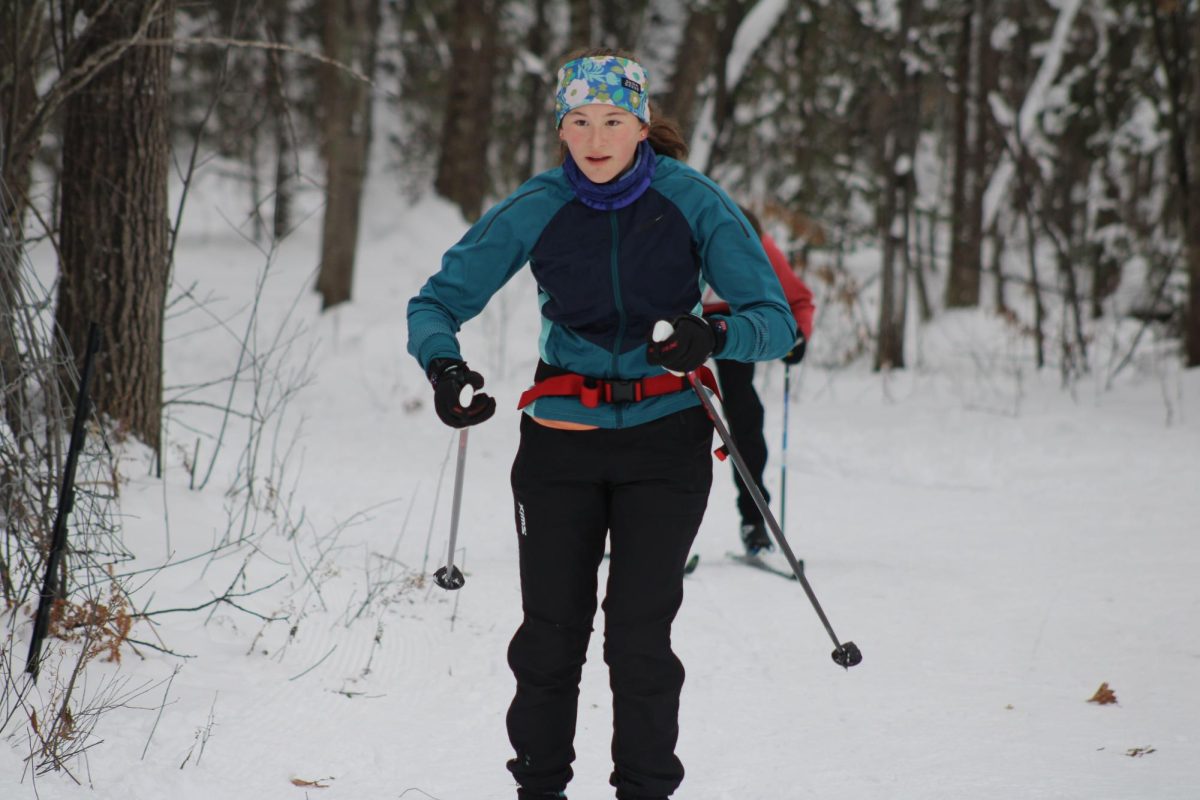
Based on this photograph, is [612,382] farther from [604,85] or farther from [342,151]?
[342,151]

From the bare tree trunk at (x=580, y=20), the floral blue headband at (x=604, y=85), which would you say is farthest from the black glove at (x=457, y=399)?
the bare tree trunk at (x=580, y=20)

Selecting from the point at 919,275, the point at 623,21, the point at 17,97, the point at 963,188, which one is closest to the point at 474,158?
the point at 919,275

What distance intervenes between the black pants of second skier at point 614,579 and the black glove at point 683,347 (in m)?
0.30

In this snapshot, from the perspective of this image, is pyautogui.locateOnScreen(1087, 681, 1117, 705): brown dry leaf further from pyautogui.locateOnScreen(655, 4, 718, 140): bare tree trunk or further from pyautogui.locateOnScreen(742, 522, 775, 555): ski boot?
pyautogui.locateOnScreen(655, 4, 718, 140): bare tree trunk

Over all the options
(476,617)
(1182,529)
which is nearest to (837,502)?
(1182,529)

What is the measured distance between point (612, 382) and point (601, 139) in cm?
59

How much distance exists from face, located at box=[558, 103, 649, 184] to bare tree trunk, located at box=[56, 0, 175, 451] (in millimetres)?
3388

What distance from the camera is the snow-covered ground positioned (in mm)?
3242

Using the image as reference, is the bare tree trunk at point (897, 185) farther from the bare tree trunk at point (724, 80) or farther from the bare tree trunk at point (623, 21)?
the bare tree trunk at point (623, 21)

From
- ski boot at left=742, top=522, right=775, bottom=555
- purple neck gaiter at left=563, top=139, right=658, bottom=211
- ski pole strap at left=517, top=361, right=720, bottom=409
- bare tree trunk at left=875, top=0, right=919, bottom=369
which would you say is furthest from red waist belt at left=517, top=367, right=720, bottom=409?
bare tree trunk at left=875, top=0, right=919, bottom=369

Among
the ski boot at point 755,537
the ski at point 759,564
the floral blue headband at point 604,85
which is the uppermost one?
the floral blue headband at point 604,85

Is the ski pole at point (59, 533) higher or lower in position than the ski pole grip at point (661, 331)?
lower

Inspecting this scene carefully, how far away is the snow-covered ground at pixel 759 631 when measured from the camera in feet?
10.6

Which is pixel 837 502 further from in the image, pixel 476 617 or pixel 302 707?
pixel 302 707
